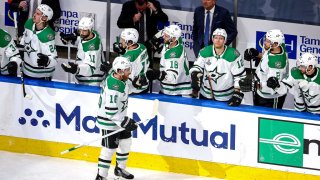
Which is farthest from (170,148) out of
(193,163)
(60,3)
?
(60,3)

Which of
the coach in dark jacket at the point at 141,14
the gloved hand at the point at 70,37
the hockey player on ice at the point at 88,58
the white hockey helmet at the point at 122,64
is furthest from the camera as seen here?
the coach in dark jacket at the point at 141,14

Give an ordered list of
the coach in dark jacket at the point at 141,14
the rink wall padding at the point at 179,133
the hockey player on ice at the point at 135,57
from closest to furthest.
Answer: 1. the rink wall padding at the point at 179,133
2. the hockey player on ice at the point at 135,57
3. the coach in dark jacket at the point at 141,14

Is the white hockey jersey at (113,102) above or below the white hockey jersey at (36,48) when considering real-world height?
below

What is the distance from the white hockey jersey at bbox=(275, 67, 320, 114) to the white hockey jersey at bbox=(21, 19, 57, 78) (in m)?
2.27

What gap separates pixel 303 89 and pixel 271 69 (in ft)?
1.41

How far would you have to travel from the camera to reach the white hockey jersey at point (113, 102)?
40.3 feet

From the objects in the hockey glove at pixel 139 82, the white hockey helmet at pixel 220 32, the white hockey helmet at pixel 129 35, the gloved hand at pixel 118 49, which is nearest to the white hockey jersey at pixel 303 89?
the white hockey helmet at pixel 220 32

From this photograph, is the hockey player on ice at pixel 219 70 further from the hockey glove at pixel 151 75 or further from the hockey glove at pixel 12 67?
the hockey glove at pixel 12 67

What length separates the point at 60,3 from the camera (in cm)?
1486

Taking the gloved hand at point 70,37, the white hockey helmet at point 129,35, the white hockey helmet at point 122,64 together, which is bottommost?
the white hockey helmet at point 122,64

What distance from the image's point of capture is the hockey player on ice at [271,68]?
12867 millimetres

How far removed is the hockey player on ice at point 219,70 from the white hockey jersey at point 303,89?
43 cm

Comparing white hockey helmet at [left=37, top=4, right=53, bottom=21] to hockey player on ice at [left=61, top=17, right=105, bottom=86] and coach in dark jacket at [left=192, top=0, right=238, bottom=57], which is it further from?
coach in dark jacket at [left=192, top=0, right=238, bottom=57]

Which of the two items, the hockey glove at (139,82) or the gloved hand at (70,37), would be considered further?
the gloved hand at (70,37)
